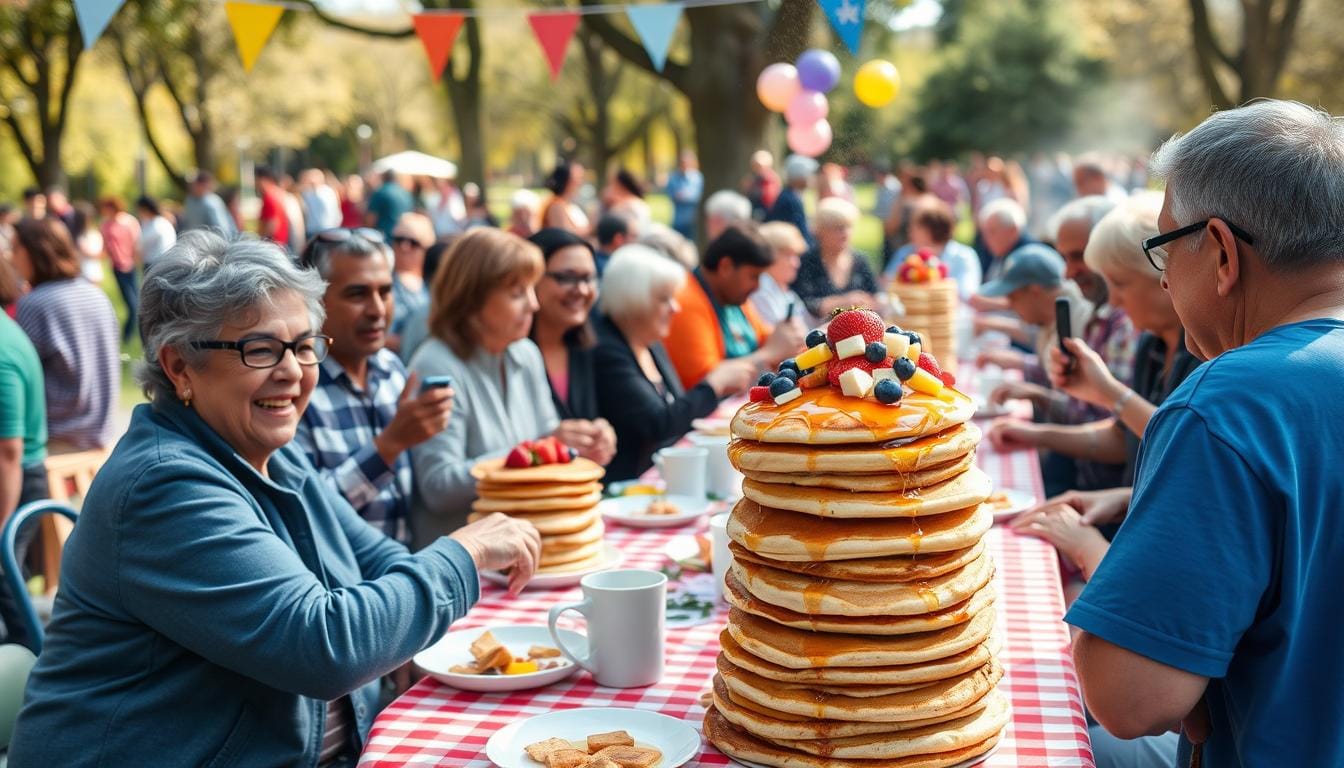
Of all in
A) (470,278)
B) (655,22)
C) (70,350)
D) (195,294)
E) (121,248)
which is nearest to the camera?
(195,294)

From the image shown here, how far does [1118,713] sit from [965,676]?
275mm

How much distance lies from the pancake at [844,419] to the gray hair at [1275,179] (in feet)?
1.63

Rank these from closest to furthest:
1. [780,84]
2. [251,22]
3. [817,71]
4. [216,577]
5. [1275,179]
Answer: [1275,179] → [216,577] → [251,22] → [817,71] → [780,84]

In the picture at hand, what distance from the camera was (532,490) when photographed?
3.00m

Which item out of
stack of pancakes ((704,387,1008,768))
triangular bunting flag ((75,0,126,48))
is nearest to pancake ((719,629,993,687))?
stack of pancakes ((704,387,1008,768))

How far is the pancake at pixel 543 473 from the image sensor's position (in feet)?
9.78

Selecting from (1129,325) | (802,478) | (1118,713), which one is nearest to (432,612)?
(802,478)

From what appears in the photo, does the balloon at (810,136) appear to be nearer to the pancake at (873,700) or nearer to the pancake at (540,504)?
the pancake at (540,504)

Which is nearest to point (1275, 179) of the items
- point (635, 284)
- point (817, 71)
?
point (635, 284)

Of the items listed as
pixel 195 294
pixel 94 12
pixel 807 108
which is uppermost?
pixel 94 12

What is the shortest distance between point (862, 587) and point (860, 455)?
207 mm

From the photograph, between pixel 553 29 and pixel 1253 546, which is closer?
pixel 1253 546

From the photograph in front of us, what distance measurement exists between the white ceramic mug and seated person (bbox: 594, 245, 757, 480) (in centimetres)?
285

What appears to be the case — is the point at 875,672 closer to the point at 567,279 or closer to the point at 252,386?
the point at 252,386
